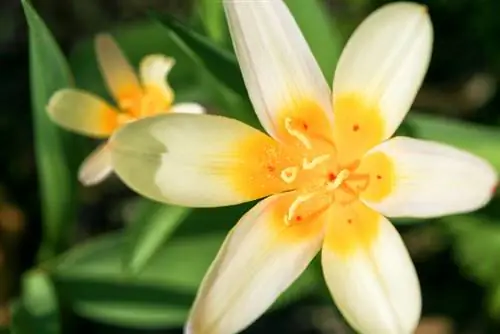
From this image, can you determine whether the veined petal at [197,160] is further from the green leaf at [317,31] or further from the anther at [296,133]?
the green leaf at [317,31]

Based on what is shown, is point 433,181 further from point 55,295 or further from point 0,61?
point 0,61

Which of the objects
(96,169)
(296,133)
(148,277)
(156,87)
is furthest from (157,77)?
(148,277)

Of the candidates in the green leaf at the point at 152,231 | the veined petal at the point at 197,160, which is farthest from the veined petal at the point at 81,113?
the veined petal at the point at 197,160

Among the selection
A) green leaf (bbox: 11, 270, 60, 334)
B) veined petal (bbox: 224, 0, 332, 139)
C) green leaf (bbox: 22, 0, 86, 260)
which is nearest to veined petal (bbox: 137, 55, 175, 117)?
green leaf (bbox: 22, 0, 86, 260)

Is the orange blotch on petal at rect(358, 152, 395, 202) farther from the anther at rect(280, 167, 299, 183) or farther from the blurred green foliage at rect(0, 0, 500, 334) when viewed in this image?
the blurred green foliage at rect(0, 0, 500, 334)

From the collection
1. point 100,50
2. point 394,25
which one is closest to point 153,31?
point 100,50
